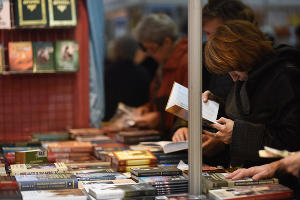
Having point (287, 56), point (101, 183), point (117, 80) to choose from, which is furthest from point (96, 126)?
point (287, 56)

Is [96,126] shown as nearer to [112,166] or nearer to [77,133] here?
[77,133]

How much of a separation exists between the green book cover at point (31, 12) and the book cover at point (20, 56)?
0.54 ft

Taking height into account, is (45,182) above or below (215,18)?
below

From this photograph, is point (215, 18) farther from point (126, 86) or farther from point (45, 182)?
point (126, 86)

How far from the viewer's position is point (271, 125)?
260cm

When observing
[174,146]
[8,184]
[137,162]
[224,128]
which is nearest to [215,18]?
[174,146]

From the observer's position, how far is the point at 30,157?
2998 millimetres

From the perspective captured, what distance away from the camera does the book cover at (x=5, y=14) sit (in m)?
3.80

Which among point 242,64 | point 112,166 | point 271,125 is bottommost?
point 112,166

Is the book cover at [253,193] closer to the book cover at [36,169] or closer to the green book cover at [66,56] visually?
the book cover at [36,169]

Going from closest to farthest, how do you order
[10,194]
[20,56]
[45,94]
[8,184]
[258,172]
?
[10,194] → [8,184] → [258,172] → [20,56] → [45,94]

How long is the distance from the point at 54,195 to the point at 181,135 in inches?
51.4

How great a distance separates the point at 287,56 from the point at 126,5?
5.55m

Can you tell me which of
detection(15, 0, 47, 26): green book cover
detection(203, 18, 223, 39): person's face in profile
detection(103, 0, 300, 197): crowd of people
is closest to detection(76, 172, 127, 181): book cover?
detection(103, 0, 300, 197): crowd of people
